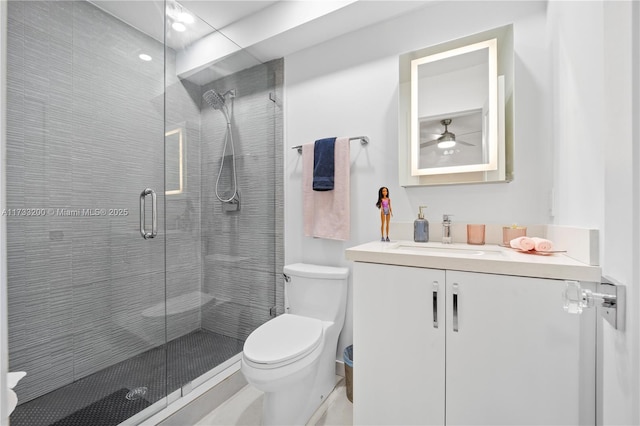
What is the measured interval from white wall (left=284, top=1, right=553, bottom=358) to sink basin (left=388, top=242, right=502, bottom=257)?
187mm

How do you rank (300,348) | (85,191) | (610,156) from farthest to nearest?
1. (85,191)
2. (300,348)
3. (610,156)

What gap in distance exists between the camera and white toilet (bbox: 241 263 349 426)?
4.01 ft

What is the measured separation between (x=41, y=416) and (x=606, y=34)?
8.19ft

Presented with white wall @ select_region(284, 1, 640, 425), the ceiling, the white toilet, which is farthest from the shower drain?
the ceiling

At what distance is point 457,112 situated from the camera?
4.99 feet

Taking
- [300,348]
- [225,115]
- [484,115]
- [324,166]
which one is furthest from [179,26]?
[300,348]

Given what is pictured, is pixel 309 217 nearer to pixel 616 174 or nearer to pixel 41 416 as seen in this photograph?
pixel 616 174

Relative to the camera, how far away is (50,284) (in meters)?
1.54

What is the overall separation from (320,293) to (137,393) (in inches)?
44.3

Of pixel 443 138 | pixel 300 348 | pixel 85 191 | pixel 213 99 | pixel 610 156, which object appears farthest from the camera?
pixel 213 99

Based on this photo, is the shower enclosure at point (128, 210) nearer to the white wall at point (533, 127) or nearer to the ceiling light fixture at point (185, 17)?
the ceiling light fixture at point (185, 17)

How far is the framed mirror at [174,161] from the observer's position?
1.79 meters

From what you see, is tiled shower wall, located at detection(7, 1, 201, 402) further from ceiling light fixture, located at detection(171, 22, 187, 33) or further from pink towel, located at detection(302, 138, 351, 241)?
pink towel, located at detection(302, 138, 351, 241)

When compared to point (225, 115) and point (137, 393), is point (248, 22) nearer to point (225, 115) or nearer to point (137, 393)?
point (225, 115)
